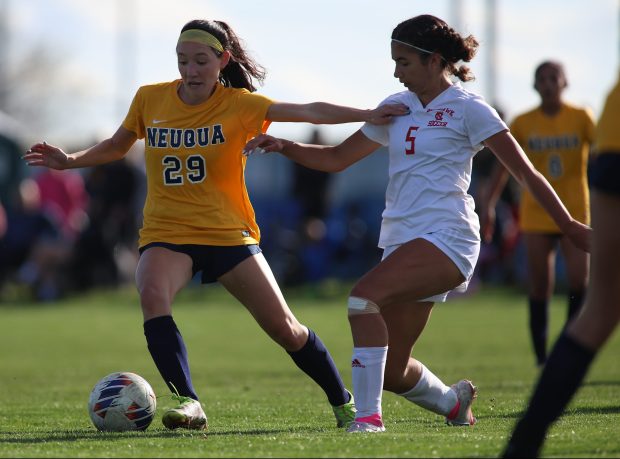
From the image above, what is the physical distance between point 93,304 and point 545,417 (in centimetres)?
1931

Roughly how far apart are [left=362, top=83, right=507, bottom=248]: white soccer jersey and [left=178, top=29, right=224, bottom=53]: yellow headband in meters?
1.26

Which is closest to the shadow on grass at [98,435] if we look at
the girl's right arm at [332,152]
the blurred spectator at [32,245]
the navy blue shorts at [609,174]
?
the girl's right arm at [332,152]

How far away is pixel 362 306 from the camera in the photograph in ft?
20.9

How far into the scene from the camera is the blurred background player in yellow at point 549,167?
36.3 ft

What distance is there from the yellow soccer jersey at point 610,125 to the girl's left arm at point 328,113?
2034 mm

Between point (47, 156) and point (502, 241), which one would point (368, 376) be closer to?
point (47, 156)

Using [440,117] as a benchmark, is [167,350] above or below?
below

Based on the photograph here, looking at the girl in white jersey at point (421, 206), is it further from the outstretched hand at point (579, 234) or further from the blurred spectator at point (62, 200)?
the blurred spectator at point (62, 200)

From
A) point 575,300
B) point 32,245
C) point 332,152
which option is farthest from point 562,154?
point 32,245

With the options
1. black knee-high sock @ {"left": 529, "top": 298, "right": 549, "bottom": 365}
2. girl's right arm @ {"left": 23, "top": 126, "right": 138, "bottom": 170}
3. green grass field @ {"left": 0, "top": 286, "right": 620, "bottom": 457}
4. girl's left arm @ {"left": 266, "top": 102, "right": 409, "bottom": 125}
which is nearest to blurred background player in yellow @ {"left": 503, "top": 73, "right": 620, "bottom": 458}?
green grass field @ {"left": 0, "top": 286, "right": 620, "bottom": 457}

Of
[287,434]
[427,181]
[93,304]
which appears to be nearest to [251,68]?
[427,181]

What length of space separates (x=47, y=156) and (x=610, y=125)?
3.91 meters

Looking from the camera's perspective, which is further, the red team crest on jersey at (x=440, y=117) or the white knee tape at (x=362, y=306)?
the red team crest on jersey at (x=440, y=117)

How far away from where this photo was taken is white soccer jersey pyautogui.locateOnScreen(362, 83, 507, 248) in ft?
21.5
